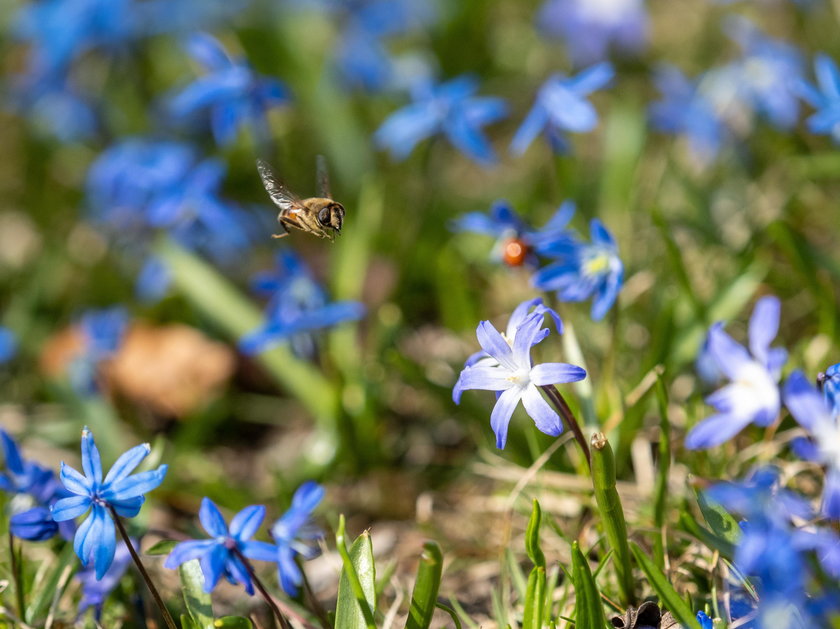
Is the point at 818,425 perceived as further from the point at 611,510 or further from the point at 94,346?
the point at 94,346

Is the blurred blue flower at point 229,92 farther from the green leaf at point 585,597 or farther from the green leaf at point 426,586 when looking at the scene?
the green leaf at point 585,597

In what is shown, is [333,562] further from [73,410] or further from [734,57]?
[734,57]

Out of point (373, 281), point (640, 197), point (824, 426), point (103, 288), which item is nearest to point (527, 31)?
point (640, 197)

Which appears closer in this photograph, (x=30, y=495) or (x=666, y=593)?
(x=666, y=593)

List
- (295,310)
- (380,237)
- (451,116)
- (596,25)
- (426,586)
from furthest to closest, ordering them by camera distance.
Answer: (596,25) < (380,237) < (451,116) < (295,310) < (426,586)

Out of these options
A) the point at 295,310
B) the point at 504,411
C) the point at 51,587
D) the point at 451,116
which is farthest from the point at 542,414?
the point at 451,116

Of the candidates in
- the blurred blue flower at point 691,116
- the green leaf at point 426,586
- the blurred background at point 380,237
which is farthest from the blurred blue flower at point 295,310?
the blurred blue flower at point 691,116
